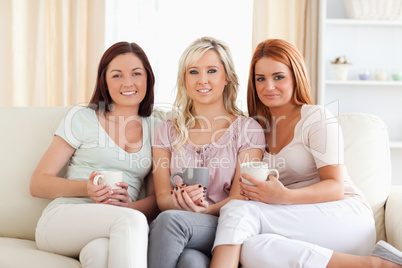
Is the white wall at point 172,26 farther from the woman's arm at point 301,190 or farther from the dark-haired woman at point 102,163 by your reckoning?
the woman's arm at point 301,190

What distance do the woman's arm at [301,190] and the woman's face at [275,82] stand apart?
362mm

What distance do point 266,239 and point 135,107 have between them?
903 millimetres

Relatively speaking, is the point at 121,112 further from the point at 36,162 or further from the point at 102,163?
the point at 36,162

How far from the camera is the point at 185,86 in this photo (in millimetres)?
2104

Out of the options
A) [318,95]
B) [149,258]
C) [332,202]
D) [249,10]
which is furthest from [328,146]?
[249,10]

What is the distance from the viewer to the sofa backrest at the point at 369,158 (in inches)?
77.9

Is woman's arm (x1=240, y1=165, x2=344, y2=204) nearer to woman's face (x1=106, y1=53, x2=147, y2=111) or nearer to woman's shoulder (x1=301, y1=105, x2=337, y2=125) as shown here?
woman's shoulder (x1=301, y1=105, x2=337, y2=125)

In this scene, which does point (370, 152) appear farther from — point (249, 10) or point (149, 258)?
point (249, 10)

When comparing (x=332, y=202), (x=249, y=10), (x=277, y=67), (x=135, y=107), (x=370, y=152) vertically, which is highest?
(x=249, y=10)

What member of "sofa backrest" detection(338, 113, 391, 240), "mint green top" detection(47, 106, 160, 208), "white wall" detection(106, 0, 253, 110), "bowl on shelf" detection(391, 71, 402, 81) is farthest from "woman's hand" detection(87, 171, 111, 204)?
"bowl on shelf" detection(391, 71, 402, 81)

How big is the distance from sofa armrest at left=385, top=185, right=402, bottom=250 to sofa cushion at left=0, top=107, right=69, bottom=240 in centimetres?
141

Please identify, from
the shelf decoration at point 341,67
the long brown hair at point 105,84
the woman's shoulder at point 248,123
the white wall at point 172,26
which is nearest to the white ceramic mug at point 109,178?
the long brown hair at point 105,84

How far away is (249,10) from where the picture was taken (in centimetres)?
382

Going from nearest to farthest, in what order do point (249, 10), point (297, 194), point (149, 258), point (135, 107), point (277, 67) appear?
point (149, 258), point (297, 194), point (277, 67), point (135, 107), point (249, 10)
